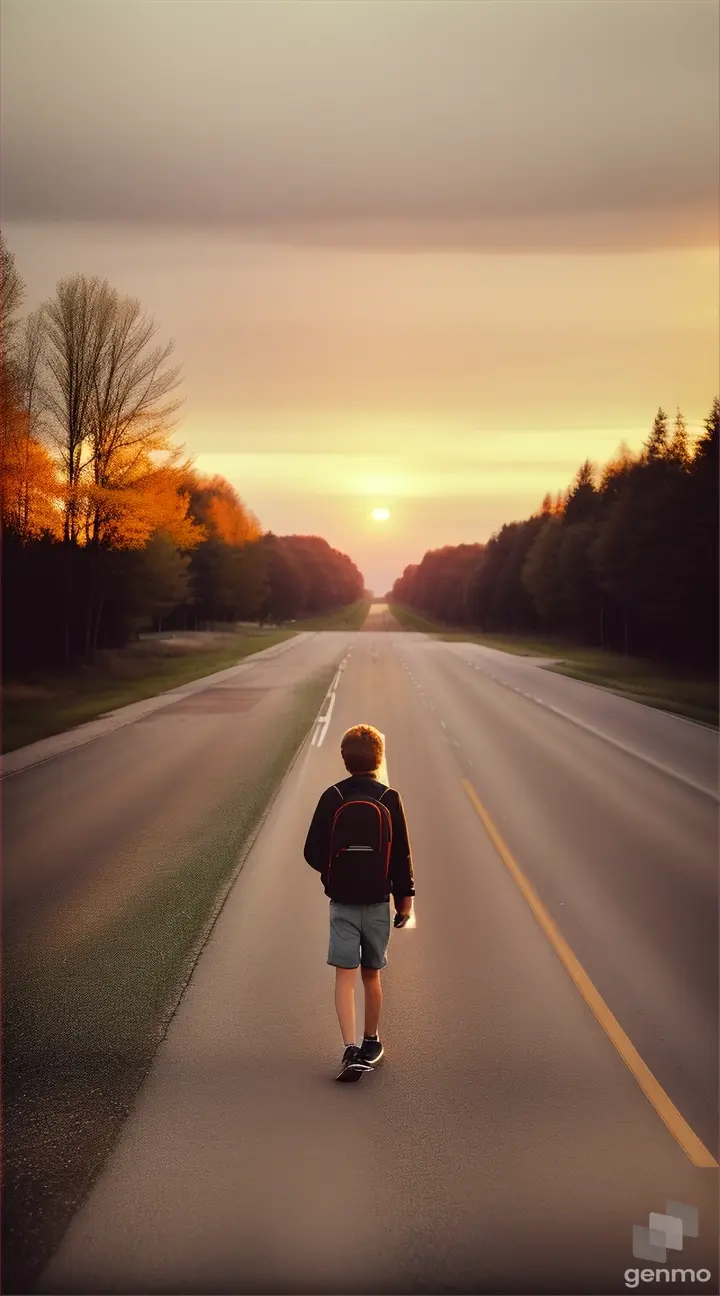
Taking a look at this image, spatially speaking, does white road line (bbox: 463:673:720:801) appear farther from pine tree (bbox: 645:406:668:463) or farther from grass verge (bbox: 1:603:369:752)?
pine tree (bbox: 645:406:668:463)

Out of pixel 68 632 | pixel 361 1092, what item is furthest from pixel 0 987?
pixel 68 632

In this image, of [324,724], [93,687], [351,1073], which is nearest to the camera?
[351,1073]

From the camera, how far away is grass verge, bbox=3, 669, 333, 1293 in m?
5.51

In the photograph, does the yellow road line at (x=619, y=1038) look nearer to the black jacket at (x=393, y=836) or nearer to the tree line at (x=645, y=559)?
the black jacket at (x=393, y=836)

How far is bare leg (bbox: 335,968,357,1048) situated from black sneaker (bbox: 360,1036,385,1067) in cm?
11

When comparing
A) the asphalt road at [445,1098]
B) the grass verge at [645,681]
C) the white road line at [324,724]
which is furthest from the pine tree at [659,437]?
the asphalt road at [445,1098]

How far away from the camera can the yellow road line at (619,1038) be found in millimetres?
6141

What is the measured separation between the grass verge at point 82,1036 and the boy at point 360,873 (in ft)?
4.52

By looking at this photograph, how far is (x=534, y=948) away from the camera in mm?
9750

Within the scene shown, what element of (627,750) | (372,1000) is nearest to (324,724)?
(627,750)

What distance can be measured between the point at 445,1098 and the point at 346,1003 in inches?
31.1

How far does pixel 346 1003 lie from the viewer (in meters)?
6.92

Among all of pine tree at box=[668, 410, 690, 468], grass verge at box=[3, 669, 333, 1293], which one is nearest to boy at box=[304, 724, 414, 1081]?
grass verge at box=[3, 669, 333, 1293]

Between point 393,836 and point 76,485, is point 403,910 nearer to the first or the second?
point 393,836
